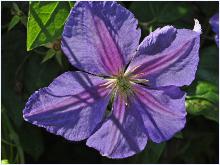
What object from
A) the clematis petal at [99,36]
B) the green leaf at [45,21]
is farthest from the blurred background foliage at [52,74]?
the clematis petal at [99,36]

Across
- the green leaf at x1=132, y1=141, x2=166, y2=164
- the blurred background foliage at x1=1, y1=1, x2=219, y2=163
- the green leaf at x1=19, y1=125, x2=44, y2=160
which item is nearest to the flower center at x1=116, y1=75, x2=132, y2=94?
the blurred background foliage at x1=1, y1=1, x2=219, y2=163

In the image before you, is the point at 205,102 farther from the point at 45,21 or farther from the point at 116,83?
the point at 45,21

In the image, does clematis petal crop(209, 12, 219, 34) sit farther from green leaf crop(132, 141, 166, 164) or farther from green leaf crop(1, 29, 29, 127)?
green leaf crop(1, 29, 29, 127)

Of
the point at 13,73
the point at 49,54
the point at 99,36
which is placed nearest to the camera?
the point at 99,36

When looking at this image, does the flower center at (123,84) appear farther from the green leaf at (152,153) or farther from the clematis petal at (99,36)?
the green leaf at (152,153)

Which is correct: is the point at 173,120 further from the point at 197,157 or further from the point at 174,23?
the point at 197,157

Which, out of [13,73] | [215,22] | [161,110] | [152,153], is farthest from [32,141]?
[215,22]
